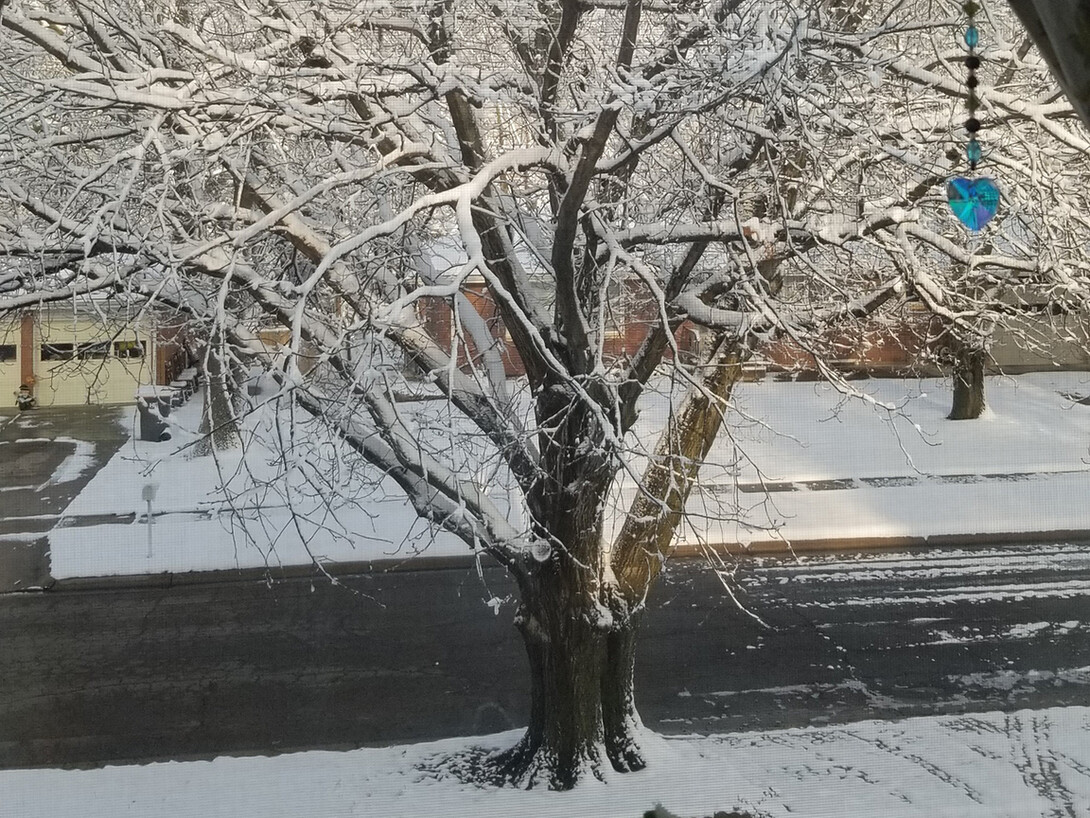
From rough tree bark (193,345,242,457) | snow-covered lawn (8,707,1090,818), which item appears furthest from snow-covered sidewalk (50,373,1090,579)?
snow-covered lawn (8,707,1090,818)

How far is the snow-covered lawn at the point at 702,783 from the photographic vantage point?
8.92 feet

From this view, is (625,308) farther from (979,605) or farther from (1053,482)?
(1053,482)

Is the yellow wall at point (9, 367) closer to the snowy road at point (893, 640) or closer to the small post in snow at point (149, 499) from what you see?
the small post in snow at point (149, 499)

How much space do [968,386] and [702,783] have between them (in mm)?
3688

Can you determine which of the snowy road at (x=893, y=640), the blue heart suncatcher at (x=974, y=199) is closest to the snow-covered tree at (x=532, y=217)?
the blue heart suncatcher at (x=974, y=199)

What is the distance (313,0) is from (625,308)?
49.4 inches

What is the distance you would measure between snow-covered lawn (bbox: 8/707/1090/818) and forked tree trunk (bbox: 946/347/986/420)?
1.84 meters

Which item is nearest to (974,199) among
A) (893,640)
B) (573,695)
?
(573,695)

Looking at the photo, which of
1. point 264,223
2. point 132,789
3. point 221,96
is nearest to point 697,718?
point 132,789

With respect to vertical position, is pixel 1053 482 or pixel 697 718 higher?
pixel 1053 482

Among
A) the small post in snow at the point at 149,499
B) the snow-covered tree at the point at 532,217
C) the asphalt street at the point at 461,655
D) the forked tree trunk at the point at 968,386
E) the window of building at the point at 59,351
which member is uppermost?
the snow-covered tree at the point at 532,217

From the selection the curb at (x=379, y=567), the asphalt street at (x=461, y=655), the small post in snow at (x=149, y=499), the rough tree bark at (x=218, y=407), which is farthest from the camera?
the curb at (x=379, y=567)

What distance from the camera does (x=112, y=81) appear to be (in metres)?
2.16

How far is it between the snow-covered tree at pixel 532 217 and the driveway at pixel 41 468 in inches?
35.9
